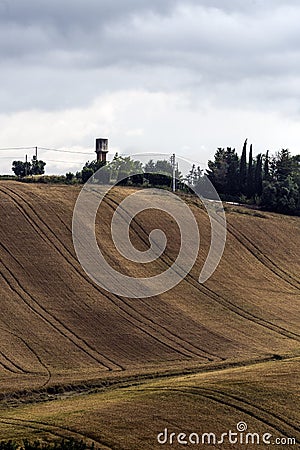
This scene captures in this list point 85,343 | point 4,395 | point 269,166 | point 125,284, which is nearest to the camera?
point 4,395

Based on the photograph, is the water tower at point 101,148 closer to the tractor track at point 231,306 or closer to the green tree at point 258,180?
the green tree at point 258,180

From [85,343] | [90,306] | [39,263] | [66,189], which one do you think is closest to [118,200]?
[66,189]

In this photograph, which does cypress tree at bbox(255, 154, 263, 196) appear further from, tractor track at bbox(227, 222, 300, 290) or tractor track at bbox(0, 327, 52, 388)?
tractor track at bbox(0, 327, 52, 388)

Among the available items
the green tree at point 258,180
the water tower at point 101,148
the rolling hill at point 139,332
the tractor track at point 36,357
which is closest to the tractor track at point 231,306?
the rolling hill at point 139,332

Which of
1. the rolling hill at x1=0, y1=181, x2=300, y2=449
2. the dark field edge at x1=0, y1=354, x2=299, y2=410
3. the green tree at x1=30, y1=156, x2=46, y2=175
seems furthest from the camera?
the green tree at x1=30, y1=156, x2=46, y2=175

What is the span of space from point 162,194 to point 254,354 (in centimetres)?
4348

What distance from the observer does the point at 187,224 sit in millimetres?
91812

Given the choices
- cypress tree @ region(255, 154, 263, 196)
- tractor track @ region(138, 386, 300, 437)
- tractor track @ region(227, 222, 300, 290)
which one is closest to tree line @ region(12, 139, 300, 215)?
cypress tree @ region(255, 154, 263, 196)

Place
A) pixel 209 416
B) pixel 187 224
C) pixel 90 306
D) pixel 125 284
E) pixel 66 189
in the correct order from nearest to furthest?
pixel 209 416
pixel 90 306
pixel 125 284
pixel 187 224
pixel 66 189

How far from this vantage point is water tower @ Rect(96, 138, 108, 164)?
12712 cm

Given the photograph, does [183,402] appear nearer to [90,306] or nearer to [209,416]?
[209,416]

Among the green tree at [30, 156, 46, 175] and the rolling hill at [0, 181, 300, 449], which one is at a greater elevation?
the green tree at [30, 156, 46, 175]

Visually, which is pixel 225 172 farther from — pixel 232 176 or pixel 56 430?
pixel 56 430

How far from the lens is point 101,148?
419ft
